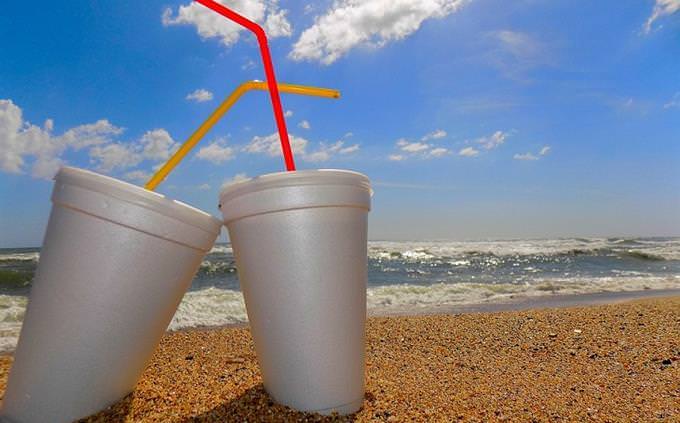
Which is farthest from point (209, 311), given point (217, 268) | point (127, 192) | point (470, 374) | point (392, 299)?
point (217, 268)

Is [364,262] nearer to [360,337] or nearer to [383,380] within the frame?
[360,337]

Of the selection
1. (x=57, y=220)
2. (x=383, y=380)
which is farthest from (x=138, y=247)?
(x=383, y=380)

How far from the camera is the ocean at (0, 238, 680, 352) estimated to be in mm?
7320

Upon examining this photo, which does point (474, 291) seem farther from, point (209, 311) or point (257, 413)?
point (257, 413)

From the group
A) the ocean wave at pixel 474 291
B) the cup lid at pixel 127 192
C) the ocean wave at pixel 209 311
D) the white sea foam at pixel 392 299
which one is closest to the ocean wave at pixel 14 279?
the white sea foam at pixel 392 299

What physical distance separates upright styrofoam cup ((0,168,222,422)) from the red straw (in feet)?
1.59

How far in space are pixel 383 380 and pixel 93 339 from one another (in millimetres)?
1636

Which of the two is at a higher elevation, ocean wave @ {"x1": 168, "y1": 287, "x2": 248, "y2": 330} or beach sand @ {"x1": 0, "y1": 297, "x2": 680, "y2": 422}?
beach sand @ {"x1": 0, "y1": 297, "x2": 680, "y2": 422}

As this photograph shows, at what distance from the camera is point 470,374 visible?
3.30 metres

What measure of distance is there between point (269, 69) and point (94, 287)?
1.31 m

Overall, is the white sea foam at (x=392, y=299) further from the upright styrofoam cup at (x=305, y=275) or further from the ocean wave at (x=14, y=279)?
the upright styrofoam cup at (x=305, y=275)

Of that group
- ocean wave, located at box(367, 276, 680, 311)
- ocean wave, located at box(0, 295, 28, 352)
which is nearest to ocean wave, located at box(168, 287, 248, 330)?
ocean wave, located at box(0, 295, 28, 352)

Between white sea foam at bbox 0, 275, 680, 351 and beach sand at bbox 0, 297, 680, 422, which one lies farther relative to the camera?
white sea foam at bbox 0, 275, 680, 351

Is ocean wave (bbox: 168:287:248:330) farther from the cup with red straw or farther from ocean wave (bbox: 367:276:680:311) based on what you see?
the cup with red straw
